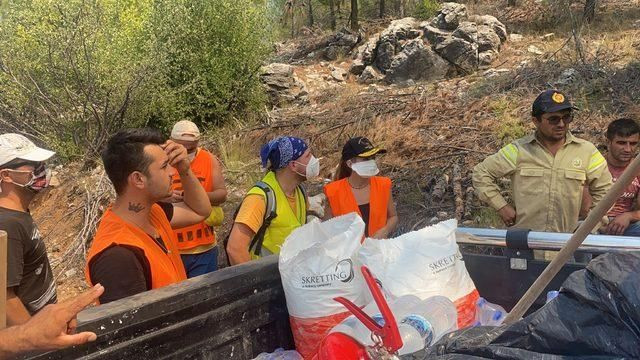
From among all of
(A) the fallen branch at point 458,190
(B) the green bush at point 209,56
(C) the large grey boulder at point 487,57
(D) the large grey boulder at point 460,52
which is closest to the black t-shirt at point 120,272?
(A) the fallen branch at point 458,190

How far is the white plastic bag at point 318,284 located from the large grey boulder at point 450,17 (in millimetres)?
12310

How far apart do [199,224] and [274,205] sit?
Answer: 92cm

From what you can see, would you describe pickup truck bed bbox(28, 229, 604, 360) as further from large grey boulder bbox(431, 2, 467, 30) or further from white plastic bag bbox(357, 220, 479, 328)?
large grey boulder bbox(431, 2, 467, 30)

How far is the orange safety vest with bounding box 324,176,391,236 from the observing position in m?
3.76

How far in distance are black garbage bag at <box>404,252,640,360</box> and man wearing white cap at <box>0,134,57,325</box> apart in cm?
182

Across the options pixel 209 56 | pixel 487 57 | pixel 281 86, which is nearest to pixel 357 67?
pixel 281 86

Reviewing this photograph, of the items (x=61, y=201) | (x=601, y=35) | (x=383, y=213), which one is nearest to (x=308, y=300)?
(x=383, y=213)

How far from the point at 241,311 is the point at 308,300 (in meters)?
0.24

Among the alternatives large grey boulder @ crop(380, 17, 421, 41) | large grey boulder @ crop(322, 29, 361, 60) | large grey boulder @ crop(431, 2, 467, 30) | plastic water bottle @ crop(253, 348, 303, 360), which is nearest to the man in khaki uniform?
plastic water bottle @ crop(253, 348, 303, 360)

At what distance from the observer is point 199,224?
12.5 ft

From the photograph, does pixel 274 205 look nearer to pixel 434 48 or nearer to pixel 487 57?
pixel 487 57

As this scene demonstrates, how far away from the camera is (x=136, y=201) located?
2.37 m

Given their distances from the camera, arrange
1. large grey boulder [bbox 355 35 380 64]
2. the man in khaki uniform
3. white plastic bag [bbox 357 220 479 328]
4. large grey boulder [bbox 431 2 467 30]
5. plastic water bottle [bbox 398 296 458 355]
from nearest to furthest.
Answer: plastic water bottle [bbox 398 296 458 355]
white plastic bag [bbox 357 220 479 328]
the man in khaki uniform
large grey boulder [bbox 431 2 467 30]
large grey boulder [bbox 355 35 380 64]

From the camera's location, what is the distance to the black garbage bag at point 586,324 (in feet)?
3.96
